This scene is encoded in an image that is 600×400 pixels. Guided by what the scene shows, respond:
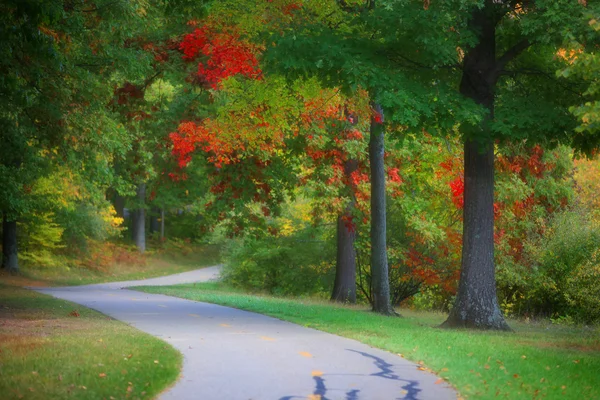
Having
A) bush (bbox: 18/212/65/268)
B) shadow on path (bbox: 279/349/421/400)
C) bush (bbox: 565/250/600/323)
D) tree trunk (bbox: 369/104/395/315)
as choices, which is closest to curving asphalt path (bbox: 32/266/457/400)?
shadow on path (bbox: 279/349/421/400)

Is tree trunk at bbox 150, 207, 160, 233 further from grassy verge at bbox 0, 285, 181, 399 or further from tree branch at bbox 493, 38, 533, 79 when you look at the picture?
grassy verge at bbox 0, 285, 181, 399

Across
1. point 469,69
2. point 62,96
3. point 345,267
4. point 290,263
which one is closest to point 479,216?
point 469,69

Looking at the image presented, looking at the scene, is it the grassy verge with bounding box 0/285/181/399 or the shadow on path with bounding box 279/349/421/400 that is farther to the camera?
the shadow on path with bounding box 279/349/421/400

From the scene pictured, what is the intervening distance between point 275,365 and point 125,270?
122 ft

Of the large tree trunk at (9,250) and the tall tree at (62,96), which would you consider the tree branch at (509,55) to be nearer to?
the tall tree at (62,96)

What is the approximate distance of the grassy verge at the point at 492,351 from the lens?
406 inches

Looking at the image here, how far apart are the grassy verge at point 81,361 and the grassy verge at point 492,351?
11.7 feet

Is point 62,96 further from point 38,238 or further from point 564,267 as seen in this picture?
point 38,238

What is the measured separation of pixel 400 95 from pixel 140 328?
642 cm

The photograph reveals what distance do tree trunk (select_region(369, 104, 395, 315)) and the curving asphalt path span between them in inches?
195

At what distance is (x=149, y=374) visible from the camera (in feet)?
34.0

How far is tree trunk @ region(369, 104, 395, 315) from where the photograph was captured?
2231 centimetres

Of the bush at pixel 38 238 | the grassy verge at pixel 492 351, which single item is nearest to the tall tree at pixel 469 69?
the grassy verge at pixel 492 351

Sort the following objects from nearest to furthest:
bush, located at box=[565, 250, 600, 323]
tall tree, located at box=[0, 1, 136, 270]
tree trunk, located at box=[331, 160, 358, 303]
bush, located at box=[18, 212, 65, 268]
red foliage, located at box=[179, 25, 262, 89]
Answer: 1. tall tree, located at box=[0, 1, 136, 270]
2. red foliage, located at box=[179, 25, 262, 89]
3. bush, located at box=[565, 250, 600, 323]
4. tree trunk, located at box=[331, 160, 358, 303]
5. bush, located at box=[18, 212, 65, 268]
